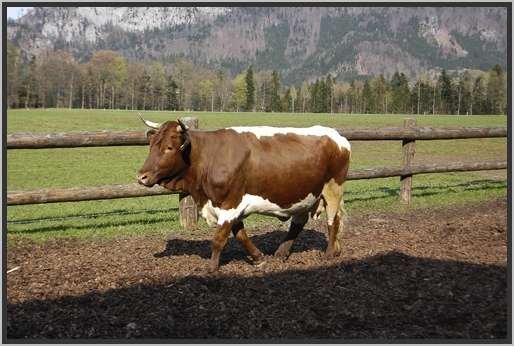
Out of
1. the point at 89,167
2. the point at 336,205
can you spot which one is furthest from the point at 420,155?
the point at 336,205

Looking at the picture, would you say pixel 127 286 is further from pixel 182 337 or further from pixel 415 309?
pixel 415 309

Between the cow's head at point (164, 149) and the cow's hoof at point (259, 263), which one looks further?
the cow's hoof at point (259, 263)

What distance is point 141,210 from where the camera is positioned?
11094 millimetres

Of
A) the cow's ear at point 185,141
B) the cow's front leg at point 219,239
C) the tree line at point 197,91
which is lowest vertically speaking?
the cow's front leg at point 219,239

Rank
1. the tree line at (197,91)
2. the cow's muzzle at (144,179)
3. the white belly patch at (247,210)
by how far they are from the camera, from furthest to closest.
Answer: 1. the tree line at (197,91)
2. the white belly patch at (247,210)
3. the cow's muzzle at (144,179)

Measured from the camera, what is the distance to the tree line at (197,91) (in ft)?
254

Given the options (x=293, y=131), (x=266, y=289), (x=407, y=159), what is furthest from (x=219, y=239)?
(x=407, y=159)

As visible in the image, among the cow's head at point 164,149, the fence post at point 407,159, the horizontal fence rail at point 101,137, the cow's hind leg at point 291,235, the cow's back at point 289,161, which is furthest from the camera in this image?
the fence post at point 407,159

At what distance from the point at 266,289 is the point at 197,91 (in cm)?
9718

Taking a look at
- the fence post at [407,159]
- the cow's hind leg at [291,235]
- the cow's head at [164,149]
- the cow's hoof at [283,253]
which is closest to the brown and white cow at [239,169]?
the cow's head at [164,149]

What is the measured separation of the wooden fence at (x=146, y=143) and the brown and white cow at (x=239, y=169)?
2.42 m

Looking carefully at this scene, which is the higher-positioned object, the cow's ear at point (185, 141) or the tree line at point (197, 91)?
the tree line at point (197, 91)

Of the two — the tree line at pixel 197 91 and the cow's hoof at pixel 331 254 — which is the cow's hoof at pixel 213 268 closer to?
the cow's hoof at pixel 331 254

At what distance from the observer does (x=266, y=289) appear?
5.29 metres
